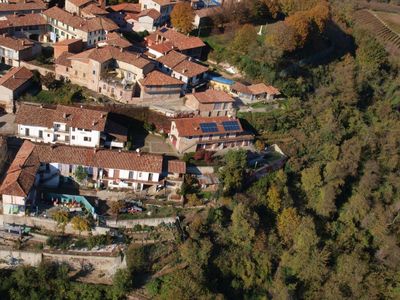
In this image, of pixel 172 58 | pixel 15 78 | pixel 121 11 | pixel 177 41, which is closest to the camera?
pixel 15 78

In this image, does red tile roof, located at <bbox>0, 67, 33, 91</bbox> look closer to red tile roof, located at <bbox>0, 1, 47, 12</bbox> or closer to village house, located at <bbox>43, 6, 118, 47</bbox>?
village house, located at <bbox>43, 6, 118, 47</bbox>

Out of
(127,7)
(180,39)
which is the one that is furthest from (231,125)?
(127,7)

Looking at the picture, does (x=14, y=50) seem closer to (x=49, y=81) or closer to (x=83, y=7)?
(x=49, y=81)

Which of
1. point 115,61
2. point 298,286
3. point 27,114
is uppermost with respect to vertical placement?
point 115,61

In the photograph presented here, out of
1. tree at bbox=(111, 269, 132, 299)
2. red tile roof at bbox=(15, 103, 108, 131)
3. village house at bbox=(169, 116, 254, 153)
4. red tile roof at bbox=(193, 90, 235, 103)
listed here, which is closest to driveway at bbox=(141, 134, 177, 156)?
village house at bbox=(169, 116, 254, 153)

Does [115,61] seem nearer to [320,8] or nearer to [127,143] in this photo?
[127,143]

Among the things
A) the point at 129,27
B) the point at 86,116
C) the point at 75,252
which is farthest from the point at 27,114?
the point at 129,27

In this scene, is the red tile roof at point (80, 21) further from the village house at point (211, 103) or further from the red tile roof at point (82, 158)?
the red tile roof at point (82, 158)
